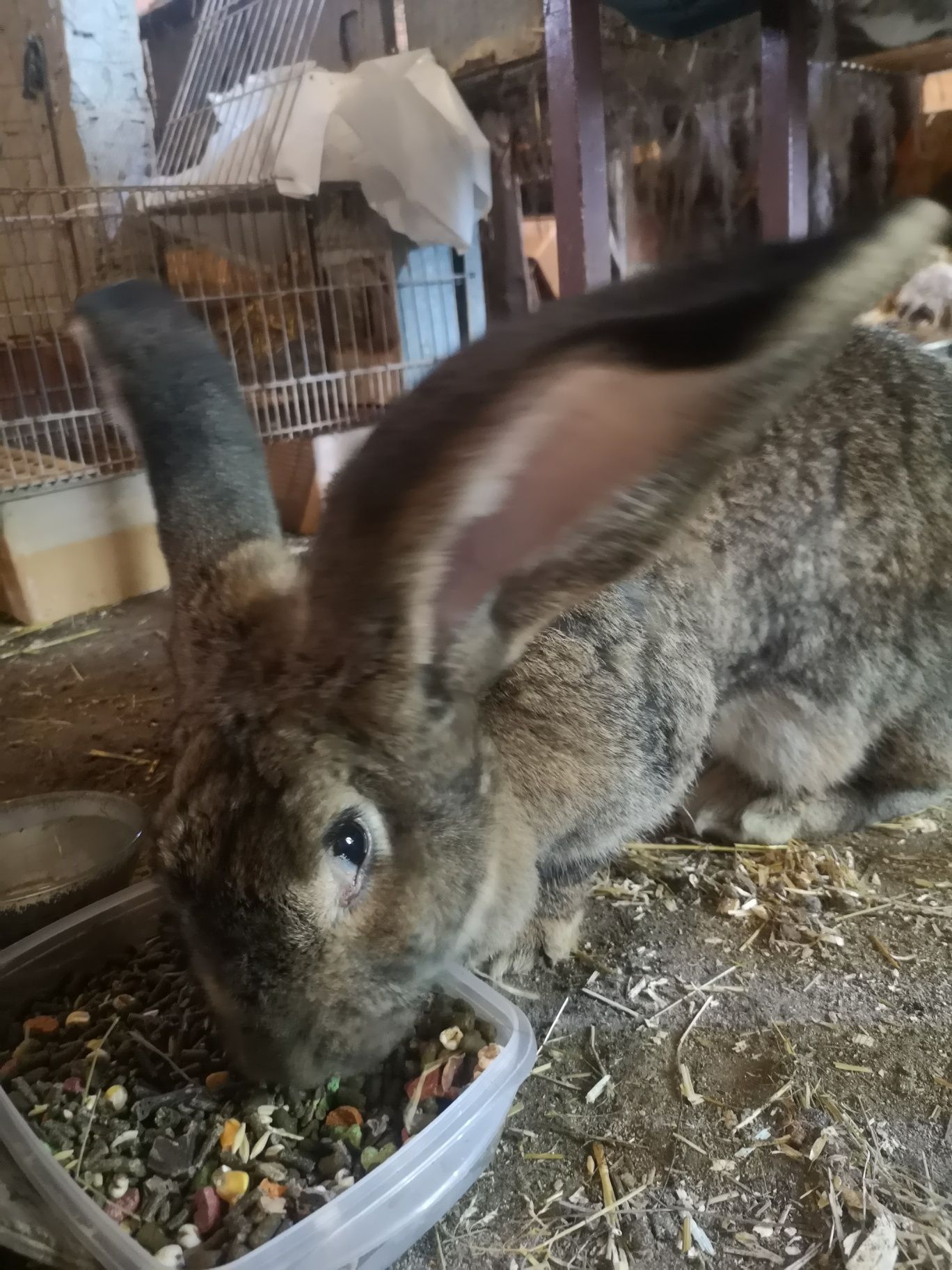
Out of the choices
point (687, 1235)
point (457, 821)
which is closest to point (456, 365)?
point (457, 821)

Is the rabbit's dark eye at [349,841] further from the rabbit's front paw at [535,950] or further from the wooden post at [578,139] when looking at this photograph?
the wooden post at [578,139]

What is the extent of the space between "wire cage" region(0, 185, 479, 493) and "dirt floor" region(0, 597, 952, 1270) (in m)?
2.04

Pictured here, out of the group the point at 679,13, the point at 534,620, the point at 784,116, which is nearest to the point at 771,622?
the point at 534,620

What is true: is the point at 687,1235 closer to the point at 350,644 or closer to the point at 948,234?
the point at 350,644

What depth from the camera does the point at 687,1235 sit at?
3.83ft

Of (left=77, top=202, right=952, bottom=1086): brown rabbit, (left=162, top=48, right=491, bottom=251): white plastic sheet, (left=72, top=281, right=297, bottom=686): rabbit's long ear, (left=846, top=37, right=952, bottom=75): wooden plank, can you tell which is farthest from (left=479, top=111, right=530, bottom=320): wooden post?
(left=72, top=281, right=297, bottom=686): rabbit's long ear

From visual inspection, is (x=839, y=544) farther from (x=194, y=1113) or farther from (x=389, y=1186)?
(x=194, y=1113)

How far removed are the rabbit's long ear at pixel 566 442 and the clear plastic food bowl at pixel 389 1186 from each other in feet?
1.83

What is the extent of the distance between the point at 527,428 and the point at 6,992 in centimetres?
124

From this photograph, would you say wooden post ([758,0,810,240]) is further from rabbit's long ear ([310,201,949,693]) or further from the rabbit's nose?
the rabbit's nose

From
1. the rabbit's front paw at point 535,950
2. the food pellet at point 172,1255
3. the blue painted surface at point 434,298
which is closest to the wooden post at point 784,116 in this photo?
the blue painted surface at point 434,298

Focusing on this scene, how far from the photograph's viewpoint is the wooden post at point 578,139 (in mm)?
2246

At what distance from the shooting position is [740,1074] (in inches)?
55.1

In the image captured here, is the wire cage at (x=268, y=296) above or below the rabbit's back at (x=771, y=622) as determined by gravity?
above
